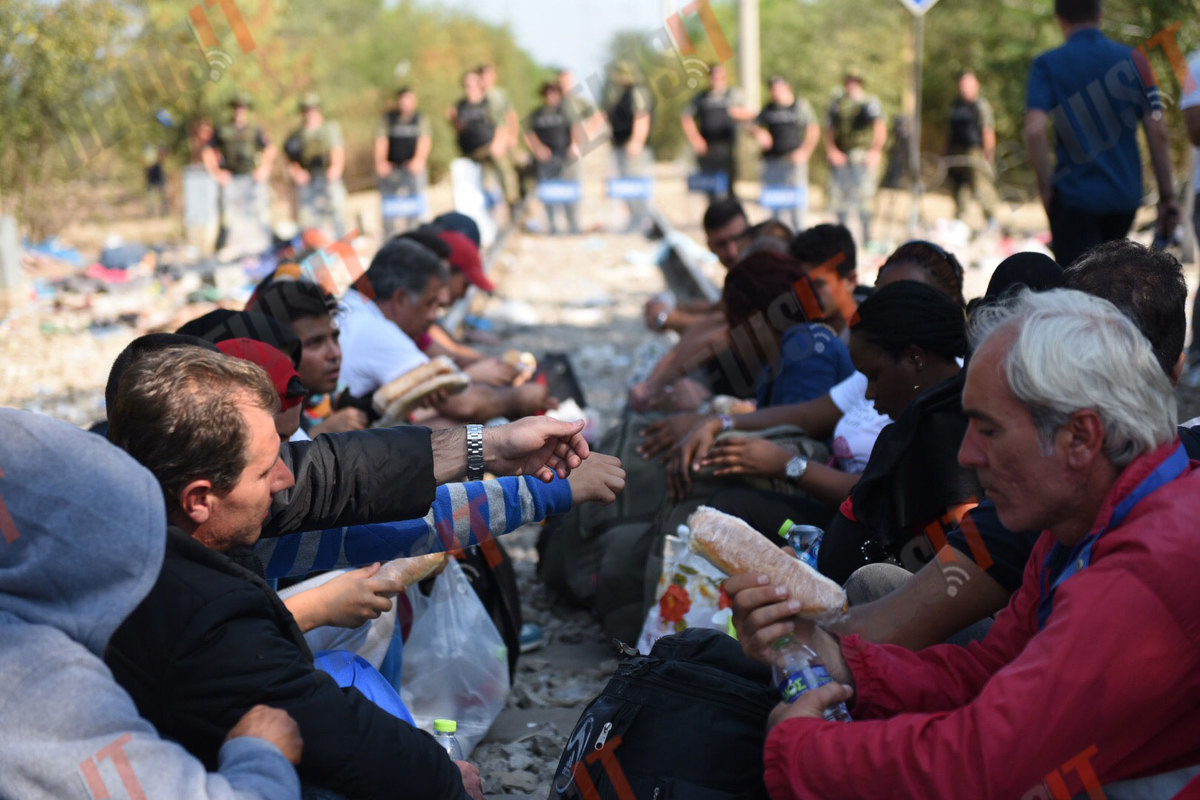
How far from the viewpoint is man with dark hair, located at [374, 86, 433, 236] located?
18578 mm

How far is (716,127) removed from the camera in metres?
19.6

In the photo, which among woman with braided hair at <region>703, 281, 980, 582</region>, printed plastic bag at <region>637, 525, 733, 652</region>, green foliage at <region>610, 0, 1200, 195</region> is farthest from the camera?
green foliage at <region>610, 0, 1200, 195</region>

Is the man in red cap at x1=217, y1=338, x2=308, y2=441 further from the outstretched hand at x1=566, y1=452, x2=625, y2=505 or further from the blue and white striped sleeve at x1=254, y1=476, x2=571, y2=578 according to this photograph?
the outstretched hand at x1=566, y1=452, x2=625, y2=505

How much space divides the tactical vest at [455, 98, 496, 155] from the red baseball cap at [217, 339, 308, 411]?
15.9 metres

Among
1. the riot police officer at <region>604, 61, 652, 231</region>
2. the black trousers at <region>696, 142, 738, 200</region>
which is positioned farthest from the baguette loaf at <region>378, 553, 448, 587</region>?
the riot police officer at <region>604, 61, 652, 231</region>

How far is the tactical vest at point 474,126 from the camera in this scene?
19156 mm

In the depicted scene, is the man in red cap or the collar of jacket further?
the man in red cap

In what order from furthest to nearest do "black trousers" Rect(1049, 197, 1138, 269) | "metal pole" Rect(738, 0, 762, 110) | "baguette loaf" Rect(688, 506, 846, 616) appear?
"metal pole" Rect(738, 0, 762, 110), "black trousers" Rect(1049, 197, 1138, 269), "baguette loaf" Rect(688, 506, 846, 616)

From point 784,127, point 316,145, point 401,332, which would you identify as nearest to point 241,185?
point 316,145

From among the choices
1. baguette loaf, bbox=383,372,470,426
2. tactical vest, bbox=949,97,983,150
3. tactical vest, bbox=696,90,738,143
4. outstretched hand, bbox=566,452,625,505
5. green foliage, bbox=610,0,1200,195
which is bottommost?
baguette loaf, bbox=383,372,470,426

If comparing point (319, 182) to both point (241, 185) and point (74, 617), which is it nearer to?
point (241, 185)

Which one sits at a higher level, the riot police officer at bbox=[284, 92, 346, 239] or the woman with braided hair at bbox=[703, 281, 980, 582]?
the riot police officer at bbox=[284, 92, 346, 239]

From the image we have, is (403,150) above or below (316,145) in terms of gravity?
below

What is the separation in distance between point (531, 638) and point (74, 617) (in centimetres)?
301
